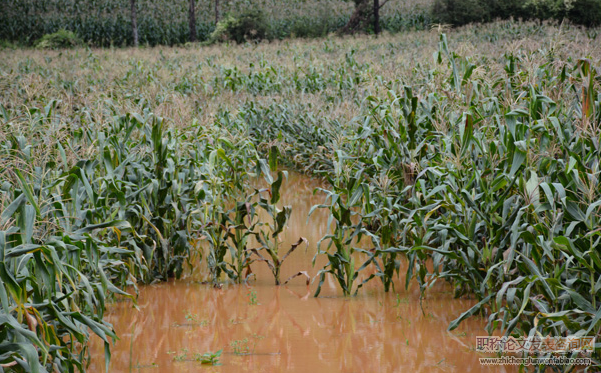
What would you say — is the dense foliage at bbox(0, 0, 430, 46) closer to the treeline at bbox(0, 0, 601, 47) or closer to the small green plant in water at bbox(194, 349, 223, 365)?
the treeline at bbox(0, 0, 601, 47)

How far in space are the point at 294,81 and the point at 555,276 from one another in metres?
12.4

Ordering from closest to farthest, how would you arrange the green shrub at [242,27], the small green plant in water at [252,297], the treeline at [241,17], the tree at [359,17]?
the small green plant in water at [252,297], the treeline at [241,17], the green shrub at [242,27], the tree at [359,17]

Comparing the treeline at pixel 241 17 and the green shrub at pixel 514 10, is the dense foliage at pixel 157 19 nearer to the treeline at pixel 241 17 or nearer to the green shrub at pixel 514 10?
the treeline at pixel 241 17

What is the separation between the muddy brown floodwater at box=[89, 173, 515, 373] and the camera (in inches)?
159

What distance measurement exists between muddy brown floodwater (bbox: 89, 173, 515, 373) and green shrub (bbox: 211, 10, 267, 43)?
965 inches

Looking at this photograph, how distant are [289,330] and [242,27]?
26.4 metres

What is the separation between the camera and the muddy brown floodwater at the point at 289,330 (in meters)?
4.04

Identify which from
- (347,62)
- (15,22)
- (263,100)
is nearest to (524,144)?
(263,100)

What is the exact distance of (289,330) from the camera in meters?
4.66

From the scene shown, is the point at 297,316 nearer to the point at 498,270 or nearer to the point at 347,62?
the point at 498,270

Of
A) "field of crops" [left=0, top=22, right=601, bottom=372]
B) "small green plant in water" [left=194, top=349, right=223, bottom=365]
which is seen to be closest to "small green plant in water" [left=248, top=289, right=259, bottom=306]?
"field of crops" [left=0, top=22, right=601, bottom=372]

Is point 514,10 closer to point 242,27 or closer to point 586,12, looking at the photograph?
point 586,12

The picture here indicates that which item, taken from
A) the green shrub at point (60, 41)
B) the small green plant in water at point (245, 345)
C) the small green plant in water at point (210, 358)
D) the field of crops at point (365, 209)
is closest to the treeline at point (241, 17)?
the green shrub at point (60, 41)

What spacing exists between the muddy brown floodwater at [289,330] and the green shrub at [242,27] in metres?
24.5
